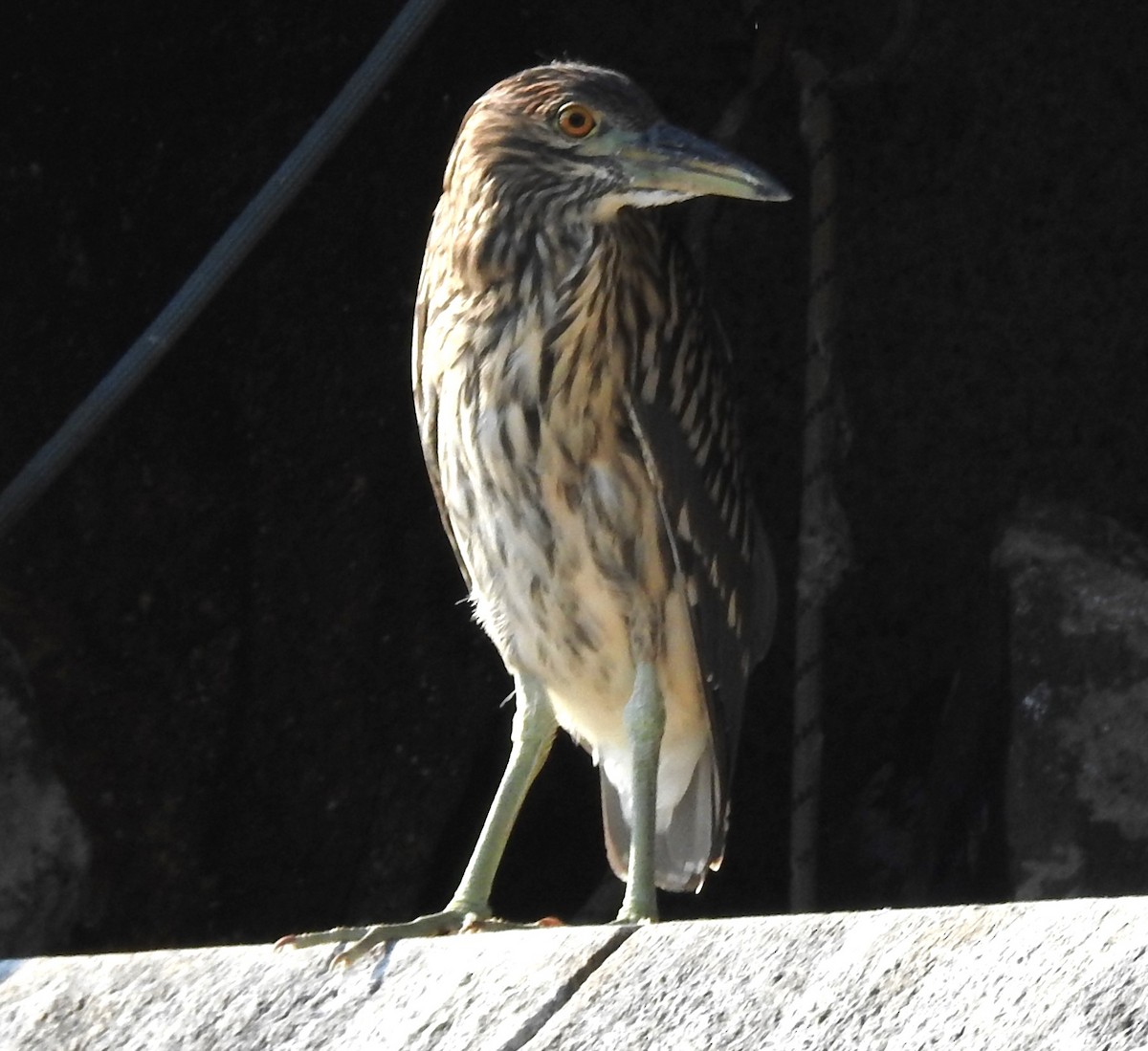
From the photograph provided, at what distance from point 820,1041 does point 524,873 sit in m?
3.21

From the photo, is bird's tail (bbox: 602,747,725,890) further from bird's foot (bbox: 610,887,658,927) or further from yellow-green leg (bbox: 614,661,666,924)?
bird's foot (bbox: 610,887,658,927)

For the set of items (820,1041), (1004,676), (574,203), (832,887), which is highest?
(574,203)

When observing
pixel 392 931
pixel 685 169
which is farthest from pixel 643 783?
pixel 685 169

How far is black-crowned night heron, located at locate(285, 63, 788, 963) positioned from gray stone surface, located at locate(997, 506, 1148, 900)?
44.6 inches

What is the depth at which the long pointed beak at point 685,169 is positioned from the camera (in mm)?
3033

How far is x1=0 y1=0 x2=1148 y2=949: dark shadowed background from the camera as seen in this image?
4.28 m

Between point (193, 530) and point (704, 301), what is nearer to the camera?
point (704, 301)

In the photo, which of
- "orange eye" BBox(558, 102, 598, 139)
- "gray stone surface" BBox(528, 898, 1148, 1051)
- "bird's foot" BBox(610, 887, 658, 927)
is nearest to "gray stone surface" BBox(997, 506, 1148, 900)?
"bird's foot" BBox(610, 887, 658, 927)

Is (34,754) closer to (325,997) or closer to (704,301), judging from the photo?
(704,301)

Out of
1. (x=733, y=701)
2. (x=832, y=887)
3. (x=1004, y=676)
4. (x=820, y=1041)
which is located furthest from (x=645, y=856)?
(x=832, y=887)

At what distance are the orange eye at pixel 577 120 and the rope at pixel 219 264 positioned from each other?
797 millimetres

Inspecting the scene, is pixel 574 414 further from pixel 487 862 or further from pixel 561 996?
pixel 561 996

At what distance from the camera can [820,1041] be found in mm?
1892

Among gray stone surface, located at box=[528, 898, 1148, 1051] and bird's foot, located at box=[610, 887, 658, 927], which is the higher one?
gray stone surface, located at box=[528, 898, 1148, 1051]
